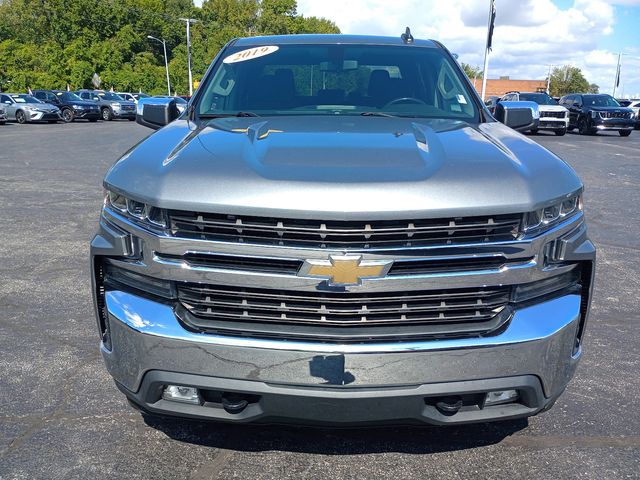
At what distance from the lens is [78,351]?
3994mm

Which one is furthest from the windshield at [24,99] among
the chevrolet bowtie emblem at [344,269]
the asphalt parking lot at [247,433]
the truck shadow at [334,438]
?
the chevrolet bowtie emblem at [344,269]

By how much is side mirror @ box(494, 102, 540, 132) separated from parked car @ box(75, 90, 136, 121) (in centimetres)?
3493

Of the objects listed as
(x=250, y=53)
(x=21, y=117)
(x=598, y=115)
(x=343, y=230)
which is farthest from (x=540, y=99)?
(x=343, y=230)

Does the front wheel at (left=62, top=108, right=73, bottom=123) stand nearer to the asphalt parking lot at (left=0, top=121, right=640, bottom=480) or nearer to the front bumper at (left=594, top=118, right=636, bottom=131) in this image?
the front bumper at (left=594, top=118, right=636, bottom=131)

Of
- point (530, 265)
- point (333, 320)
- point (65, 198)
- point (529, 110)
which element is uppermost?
point (529, 110)

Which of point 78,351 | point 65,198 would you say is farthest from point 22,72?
point 78,351

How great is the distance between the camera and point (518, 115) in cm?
407

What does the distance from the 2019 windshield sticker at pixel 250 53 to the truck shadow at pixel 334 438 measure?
234 centimetres

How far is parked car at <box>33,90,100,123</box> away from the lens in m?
33.5

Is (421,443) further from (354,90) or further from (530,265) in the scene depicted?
(354,90)

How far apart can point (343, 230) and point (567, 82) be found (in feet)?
373

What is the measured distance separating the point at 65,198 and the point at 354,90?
6.92 metres

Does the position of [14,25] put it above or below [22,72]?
above

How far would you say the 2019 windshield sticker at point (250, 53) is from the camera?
413 cm
